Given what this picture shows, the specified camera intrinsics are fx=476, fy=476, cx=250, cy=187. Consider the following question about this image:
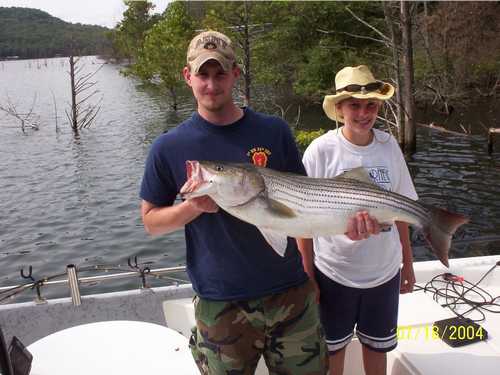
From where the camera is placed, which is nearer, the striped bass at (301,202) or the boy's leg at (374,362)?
the striped bass at (301,202)

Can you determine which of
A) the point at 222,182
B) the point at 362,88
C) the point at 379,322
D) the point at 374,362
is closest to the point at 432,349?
the point at 374,362

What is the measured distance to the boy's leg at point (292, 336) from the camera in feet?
9.65

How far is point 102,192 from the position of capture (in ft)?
56.0

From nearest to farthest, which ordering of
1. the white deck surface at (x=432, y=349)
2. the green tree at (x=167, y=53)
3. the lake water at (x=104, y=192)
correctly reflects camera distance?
the white deck surface at (x=432, y=349)
the lake water at (x=104, y=192)
the green tree at (x=167, y=53)

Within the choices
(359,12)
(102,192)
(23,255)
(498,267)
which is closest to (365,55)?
(359,12)

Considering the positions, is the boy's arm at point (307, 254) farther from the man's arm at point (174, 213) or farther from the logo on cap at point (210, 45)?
the logo on cap at point (210, 45)

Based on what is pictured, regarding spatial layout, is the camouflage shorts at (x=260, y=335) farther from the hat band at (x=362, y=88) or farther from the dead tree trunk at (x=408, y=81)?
the dead tree trunk at (x=408, y=81)

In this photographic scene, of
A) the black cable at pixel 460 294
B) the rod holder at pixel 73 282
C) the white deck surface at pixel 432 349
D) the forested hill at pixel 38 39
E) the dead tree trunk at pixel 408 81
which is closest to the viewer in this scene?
the white deck surface at pixel 432 349

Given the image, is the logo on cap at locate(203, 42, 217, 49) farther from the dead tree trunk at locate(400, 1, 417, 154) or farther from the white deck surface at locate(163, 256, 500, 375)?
the dead tree trunk at locate(400, 1, 417, 154)

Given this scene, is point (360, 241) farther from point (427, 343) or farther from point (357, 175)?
point (427, 343)

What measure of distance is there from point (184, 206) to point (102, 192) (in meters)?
15.2

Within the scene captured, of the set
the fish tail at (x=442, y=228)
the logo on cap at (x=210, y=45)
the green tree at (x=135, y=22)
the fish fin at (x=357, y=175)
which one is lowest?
the fish tail at (x=442, y=228)

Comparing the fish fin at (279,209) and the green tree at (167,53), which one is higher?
the green tree at (167,53)

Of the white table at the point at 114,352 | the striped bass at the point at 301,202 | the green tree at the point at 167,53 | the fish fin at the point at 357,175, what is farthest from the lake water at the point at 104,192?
the green tree at the point at 167,53
